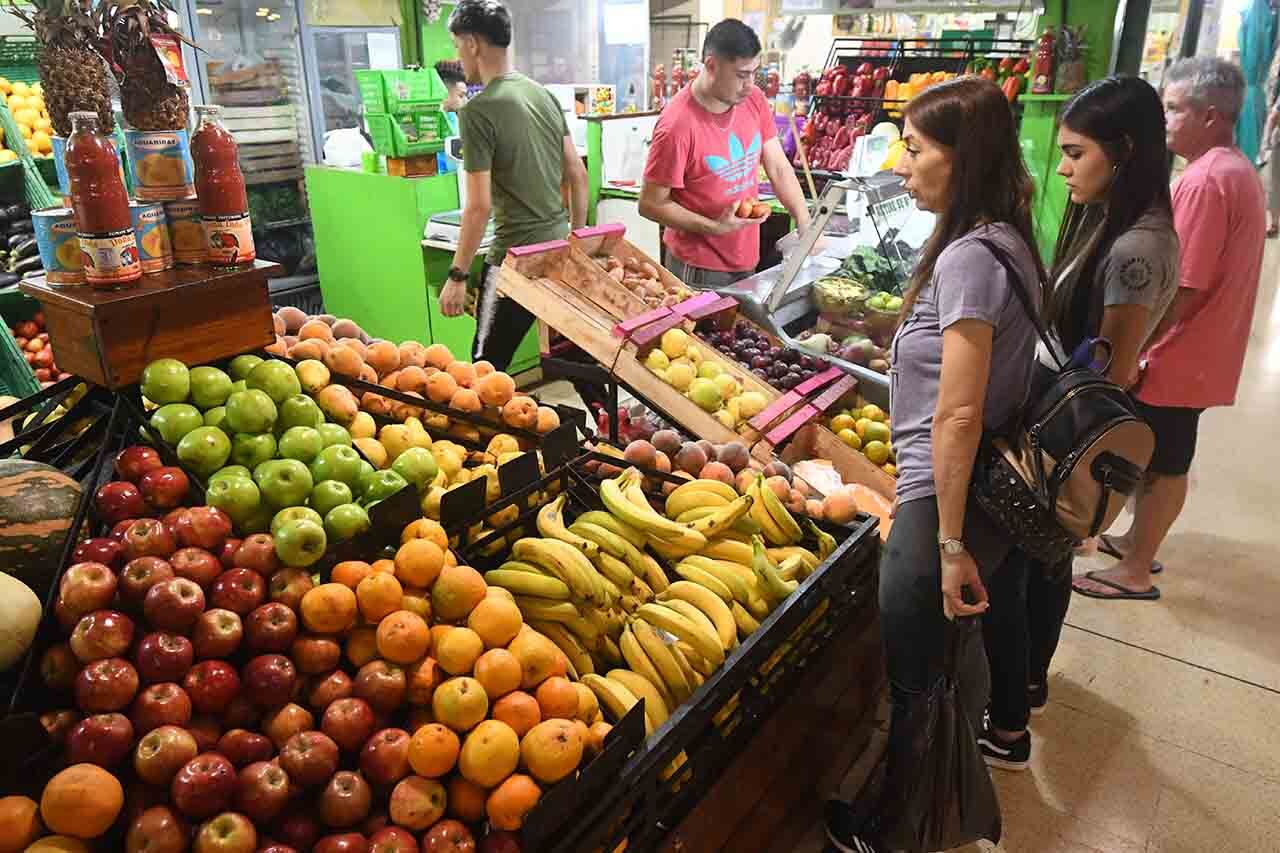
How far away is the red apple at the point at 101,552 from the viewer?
1356 mm

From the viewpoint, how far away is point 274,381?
1756 millimetres

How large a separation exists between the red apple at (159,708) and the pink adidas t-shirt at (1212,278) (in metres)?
3.10

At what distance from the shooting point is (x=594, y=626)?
68.7 inches

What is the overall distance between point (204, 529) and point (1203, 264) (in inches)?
121

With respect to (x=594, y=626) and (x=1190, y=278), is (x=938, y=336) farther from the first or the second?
(x=1190, y=278)

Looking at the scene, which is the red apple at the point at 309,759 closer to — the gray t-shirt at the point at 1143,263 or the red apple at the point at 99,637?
the red apple at the point at 99,637

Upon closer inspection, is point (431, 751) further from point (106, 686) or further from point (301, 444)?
point (301, 444)

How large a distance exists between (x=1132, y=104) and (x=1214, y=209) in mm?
1009

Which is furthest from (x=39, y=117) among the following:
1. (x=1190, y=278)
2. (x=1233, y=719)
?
(x=1233, y=719)

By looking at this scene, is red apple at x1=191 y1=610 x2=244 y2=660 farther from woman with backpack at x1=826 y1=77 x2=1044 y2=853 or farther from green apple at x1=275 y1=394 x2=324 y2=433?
woman with backpack at x1=826 y1=77 x2=1044 y2=853

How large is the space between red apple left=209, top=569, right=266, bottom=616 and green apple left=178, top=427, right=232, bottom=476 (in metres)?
0.27

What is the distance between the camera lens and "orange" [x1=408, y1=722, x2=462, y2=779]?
1301mm

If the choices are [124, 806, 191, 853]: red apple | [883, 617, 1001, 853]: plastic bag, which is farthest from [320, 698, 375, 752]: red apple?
[883, 617, 1001, 853]: plastic bag

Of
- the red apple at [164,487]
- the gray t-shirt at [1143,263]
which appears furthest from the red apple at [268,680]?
the gray t-shirt at [1143,263]
